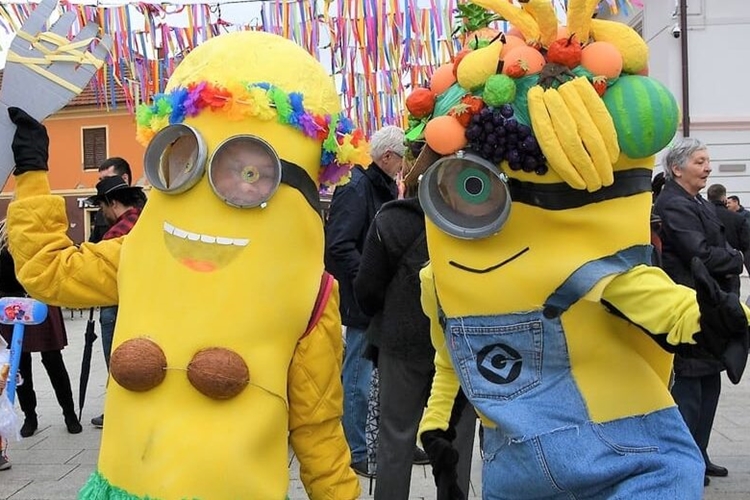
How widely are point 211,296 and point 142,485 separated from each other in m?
0.51

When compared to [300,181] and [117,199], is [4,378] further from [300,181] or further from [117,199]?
[300,181]

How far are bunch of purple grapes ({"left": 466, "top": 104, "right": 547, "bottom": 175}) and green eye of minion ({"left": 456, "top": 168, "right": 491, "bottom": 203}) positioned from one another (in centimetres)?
5

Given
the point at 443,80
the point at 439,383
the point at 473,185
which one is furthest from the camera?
the point at 439,383

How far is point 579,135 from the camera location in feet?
5.86

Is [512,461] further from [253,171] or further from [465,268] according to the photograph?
[253,171]

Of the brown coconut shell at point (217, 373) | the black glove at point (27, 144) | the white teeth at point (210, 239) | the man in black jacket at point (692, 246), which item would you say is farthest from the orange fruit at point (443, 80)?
the man in black jacket at point (692, 246)

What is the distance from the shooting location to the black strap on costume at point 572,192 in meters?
1.84

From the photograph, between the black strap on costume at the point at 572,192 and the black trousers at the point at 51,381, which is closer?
the black strap on costume at the point at 572,192

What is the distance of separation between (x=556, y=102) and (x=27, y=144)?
1.45 metres

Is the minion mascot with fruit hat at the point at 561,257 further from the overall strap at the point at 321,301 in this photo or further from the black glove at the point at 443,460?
the overall strap at the point at 321,301

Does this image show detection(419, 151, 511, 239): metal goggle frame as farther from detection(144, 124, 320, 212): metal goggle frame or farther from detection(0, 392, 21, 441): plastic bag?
detection(0, 392, 21, 441): plastic bag

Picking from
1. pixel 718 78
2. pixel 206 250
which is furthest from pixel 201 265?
pixel 718 78

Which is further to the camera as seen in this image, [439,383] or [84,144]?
[84,144]

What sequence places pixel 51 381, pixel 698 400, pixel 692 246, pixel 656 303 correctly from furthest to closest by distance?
1. pixel 51 381
2. pixel 698 400
3. pixel 692 246
4. pixel 656 303
